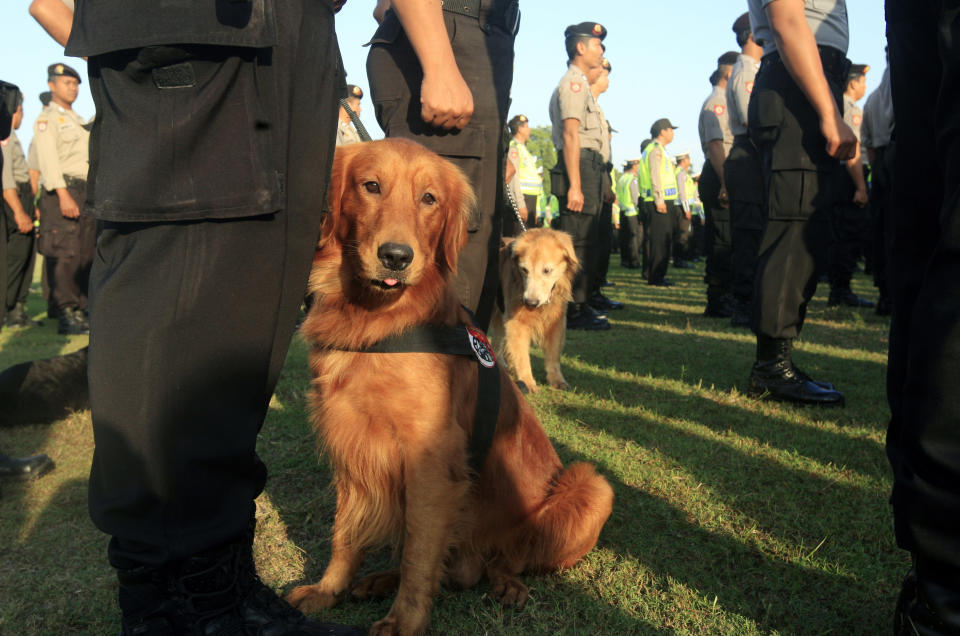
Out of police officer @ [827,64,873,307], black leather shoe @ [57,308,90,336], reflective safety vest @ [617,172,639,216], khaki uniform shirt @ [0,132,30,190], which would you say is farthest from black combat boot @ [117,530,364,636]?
reflective safety vest @ [617,172,639,216]

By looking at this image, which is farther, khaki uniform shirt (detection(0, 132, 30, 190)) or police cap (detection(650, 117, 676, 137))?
police cap (detection(650, 117, 676, 137))

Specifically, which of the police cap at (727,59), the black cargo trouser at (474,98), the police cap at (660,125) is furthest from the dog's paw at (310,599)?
the police cap at (660,125)

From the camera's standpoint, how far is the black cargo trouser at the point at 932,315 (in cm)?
116

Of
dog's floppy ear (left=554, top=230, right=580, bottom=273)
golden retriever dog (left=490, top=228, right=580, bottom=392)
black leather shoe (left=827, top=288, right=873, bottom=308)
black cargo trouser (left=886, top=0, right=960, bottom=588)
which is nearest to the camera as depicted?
black cargo trouser (left=886, top=0, right=960, bottom=588)

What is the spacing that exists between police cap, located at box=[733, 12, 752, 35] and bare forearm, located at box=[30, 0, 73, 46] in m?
7.28

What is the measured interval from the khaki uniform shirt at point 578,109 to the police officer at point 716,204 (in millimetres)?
1715

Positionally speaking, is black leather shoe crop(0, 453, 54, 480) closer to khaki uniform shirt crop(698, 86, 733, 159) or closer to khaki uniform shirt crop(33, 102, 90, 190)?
khaki uniform shirt crop(33, 102, 90, 190)

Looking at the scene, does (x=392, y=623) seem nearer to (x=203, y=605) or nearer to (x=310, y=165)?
(x=203, y=605)

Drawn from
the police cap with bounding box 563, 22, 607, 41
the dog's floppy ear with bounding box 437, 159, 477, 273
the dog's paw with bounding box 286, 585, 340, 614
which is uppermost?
the police cap with bounding box 563, 22, 607, 41

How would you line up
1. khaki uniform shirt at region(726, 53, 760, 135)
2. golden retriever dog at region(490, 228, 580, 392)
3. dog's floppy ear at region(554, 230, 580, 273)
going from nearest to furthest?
golden retriever dog at region(490, 228, 580, 392) < dog's floppy ear at region(554, 230, 580, 273) < khaki uniform shirt at region(726, 53, 760, 135)

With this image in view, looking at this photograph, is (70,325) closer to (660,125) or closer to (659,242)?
(659,242)

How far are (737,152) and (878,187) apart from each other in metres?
2.07

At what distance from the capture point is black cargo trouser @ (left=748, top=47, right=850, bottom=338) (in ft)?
12.1

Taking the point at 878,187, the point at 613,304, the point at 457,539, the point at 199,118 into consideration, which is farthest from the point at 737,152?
the point at 199,118
